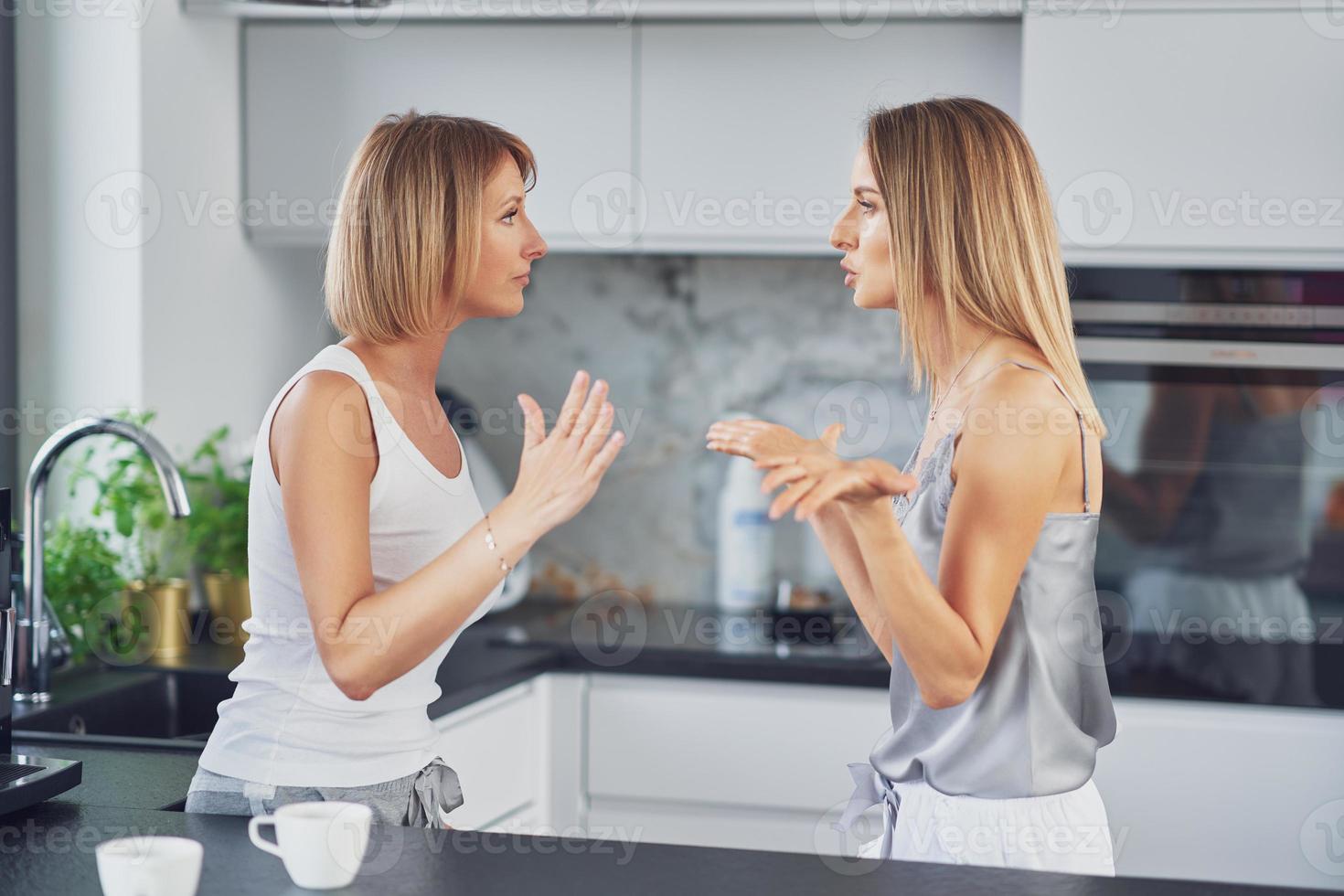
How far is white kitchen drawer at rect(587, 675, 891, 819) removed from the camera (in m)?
2.38

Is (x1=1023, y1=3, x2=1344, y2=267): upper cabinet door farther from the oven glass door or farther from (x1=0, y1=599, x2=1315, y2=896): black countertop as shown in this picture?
(x1=0, y1=599, x2=1315, y2=896): black countertop

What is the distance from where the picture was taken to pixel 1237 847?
2281 mm

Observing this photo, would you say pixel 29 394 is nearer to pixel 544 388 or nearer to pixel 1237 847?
pixel 544 388

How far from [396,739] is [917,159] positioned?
29.0 inches

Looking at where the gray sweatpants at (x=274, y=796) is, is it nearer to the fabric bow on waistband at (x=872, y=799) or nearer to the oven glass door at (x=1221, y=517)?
the fabric bow on waistband at (x=872, y=799)

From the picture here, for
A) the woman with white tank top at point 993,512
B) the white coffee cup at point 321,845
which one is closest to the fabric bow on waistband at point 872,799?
the woman with white tank top at point 993,512

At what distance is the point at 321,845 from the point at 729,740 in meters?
1.45

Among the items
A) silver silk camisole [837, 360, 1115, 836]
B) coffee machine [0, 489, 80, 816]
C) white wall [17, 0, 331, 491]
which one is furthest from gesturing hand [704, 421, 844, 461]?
white wall [17, 0, 331, 491]

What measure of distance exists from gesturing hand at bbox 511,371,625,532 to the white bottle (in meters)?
1.51

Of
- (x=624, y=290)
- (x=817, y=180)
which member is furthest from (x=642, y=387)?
(x=817, y=180)

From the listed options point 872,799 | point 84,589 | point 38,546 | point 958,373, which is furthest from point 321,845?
point 84,589

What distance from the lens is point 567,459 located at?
125 centimetres

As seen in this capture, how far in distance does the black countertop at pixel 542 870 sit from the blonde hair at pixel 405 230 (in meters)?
0.49

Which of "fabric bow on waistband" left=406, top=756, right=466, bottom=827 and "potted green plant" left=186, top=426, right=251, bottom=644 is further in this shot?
"potted green plant" left=186, top=426, right=251, bottom=644
